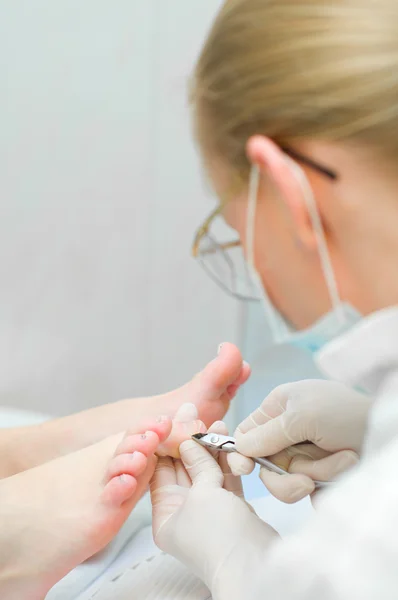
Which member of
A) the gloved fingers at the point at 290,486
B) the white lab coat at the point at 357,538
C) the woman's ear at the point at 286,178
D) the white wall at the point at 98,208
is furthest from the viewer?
the white wall at the point at 98,208

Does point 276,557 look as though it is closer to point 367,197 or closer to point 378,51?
point 367,197

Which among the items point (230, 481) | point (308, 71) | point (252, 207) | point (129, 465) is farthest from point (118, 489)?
point (308, 71)

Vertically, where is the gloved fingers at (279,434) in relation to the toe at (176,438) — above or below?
above

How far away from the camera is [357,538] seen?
17.0 inches

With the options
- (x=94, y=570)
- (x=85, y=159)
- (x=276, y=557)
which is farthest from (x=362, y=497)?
(x=85, y=159)

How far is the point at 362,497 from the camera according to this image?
45 centimetres

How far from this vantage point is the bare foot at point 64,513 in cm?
72

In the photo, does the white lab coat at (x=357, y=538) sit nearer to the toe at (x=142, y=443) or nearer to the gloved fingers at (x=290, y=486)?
the gloved fingers at (x=290, y=486)

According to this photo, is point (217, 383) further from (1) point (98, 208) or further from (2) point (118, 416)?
(1) point (98, 208)

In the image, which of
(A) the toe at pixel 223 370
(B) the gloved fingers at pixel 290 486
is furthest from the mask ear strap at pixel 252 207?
(A) the toe at pixel 223 370

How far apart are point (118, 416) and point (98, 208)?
0.66 meters

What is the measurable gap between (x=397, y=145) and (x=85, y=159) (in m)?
1.07

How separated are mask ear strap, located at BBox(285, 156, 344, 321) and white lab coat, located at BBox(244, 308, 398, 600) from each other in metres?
0.03

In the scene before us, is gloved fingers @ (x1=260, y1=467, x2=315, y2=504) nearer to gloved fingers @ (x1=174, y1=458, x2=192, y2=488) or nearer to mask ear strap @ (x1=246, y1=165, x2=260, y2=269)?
gloved fingers @ (x1=174, y1=458, x2=192, y2=488)
